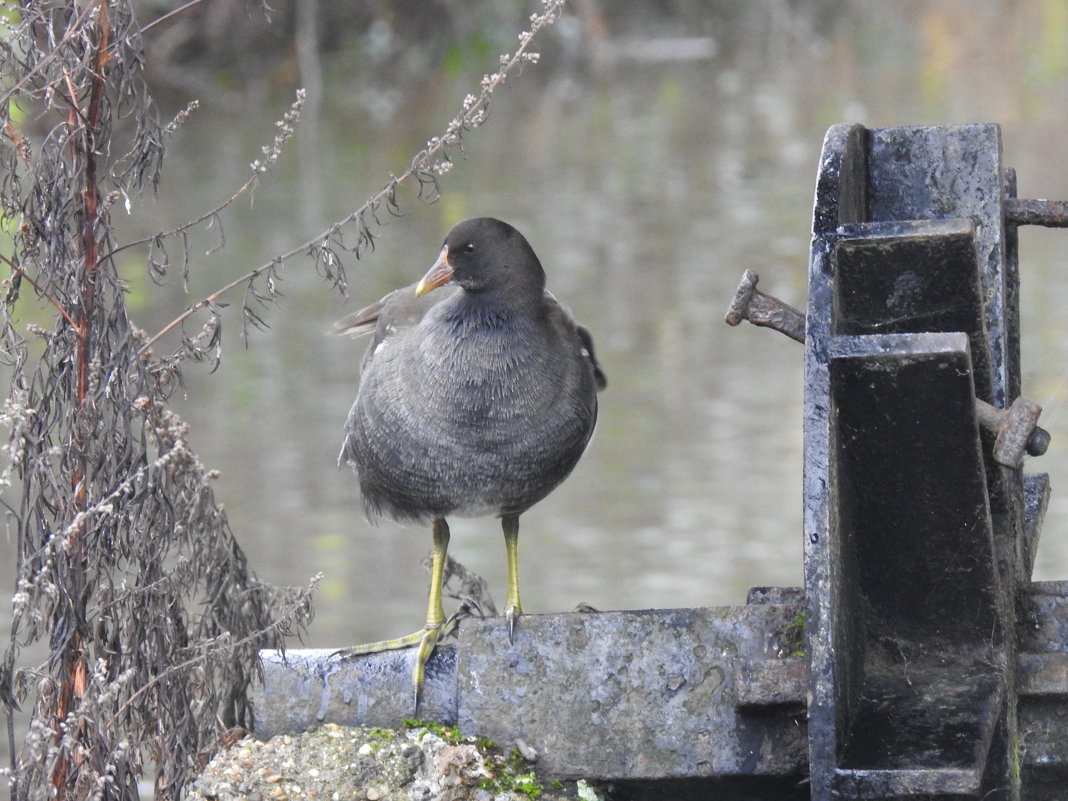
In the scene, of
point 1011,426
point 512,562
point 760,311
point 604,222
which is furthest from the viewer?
point 604,222

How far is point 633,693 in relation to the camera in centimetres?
319

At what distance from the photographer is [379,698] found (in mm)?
3381

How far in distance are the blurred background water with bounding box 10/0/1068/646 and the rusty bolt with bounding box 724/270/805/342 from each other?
1158mm

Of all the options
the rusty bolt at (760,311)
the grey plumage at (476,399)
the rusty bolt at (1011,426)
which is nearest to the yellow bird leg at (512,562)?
A: the grey plumage at (476,399)

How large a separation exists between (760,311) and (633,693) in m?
0.79

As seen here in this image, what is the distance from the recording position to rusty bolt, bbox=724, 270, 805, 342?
2.87 metres

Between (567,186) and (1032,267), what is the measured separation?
3.97 metres

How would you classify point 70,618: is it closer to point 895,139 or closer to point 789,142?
point 895,139

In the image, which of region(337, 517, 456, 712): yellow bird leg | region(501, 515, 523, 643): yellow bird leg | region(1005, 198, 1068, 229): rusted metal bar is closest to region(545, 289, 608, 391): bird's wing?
region(501, 515, 523, 643): yellow bird leg

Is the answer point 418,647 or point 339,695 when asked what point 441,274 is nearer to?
point 418,647

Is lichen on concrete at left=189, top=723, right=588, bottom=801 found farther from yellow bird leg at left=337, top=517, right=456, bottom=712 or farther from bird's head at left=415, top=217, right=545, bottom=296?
bird's head at left=415, top=217, right=545, bottom=296

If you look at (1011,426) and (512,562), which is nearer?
(1011,426)

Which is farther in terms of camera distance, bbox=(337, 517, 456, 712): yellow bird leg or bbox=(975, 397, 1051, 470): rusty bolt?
bbox=(337, 517, 456, 712): yellow bird leg

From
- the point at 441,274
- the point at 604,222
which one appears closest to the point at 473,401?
the point at 441,274
